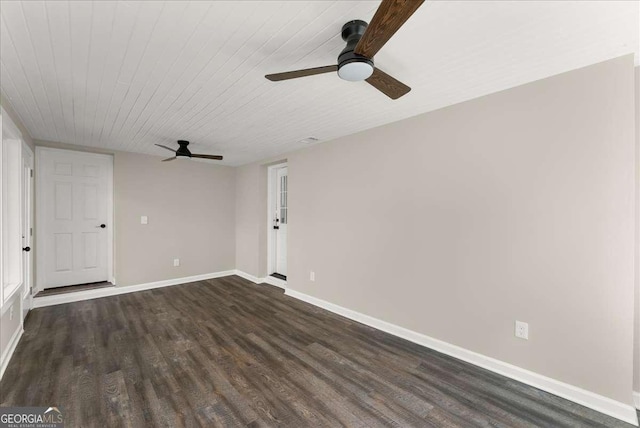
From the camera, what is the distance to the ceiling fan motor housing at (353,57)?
4.73 feet

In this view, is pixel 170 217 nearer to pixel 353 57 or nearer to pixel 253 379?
pixel 253 379

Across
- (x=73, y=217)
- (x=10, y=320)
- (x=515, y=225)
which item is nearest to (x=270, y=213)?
(x=73, y=217)

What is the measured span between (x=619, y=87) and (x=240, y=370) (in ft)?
11.4

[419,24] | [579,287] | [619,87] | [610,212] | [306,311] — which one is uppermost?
[419,24]

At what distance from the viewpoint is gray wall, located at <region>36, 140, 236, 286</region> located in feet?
14.7

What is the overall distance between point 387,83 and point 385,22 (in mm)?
561

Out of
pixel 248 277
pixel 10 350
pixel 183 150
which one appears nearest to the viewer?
pixel 10 350

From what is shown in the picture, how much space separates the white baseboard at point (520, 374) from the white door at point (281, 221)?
224 centimetres

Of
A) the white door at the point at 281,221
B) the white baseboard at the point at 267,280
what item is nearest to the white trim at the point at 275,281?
the white baseboard at the point at 267,280

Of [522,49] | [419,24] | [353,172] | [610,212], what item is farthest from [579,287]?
[353,172]

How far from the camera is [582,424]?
1.71m

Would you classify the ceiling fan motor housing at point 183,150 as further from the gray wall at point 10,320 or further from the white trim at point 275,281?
the white trim at point 275,281

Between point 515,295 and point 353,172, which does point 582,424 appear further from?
point 353,172

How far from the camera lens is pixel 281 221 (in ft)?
17.0
